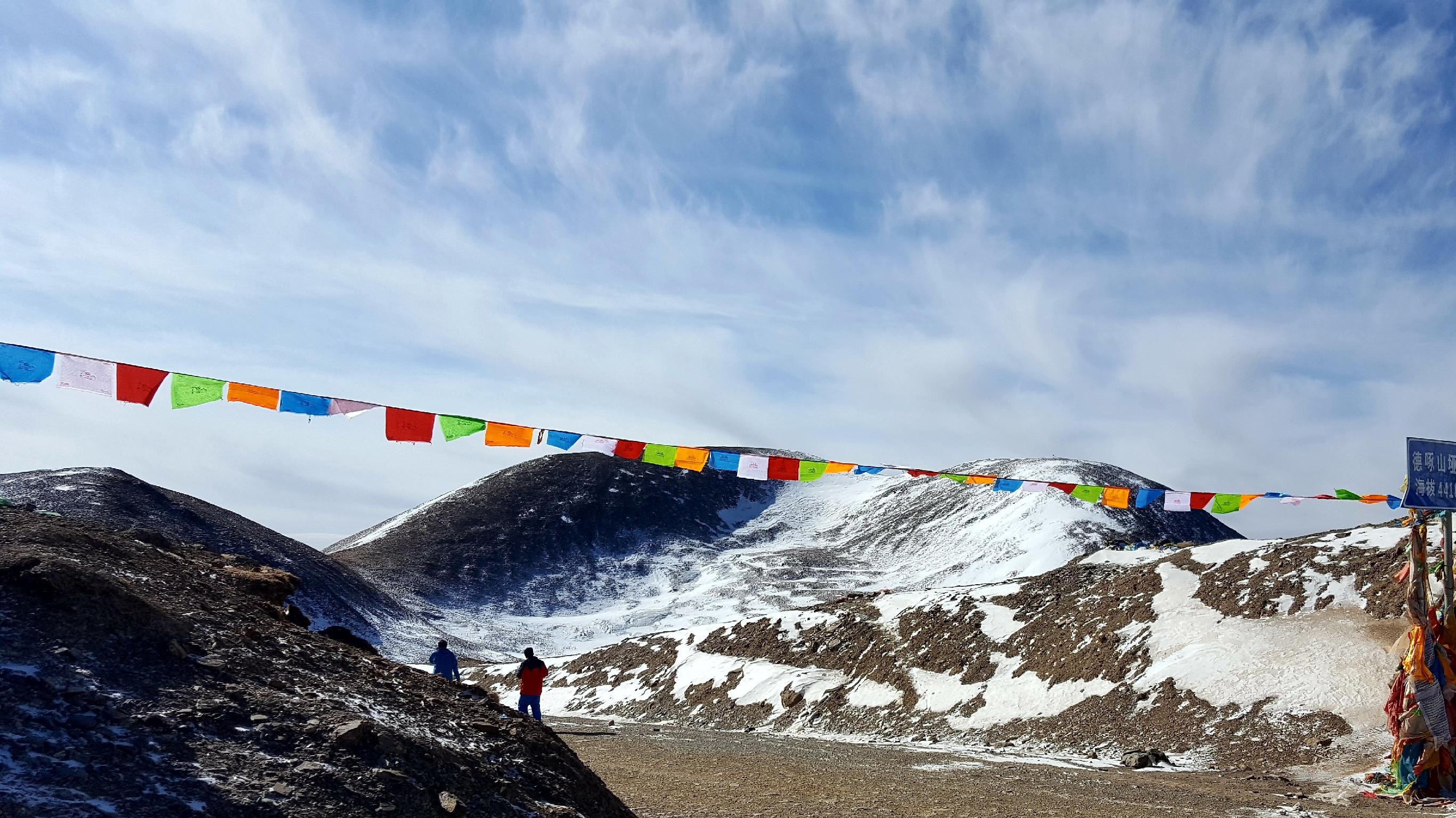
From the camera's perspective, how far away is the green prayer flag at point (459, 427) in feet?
57.6

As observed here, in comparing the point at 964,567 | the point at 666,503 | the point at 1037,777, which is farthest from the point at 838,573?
the point at 1037,777

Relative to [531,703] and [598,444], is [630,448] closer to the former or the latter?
[598,444]

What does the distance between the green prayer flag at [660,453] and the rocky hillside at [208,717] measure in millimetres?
9708

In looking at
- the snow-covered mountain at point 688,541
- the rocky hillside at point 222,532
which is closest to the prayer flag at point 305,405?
the rocky hillside at point 222,532

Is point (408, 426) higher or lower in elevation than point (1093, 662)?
higher

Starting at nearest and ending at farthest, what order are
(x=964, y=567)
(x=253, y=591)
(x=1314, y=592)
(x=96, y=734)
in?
1. (x=96, y=734)
2. (x=253, y=591)
3. (x=1314, y=592)
4. (x=964, y=567)

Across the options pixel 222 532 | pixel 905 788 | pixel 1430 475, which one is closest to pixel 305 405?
pixel 905 788

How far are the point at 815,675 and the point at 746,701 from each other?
2.53 metres

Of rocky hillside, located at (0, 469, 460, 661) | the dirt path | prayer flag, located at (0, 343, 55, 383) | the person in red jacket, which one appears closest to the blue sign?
the dirt path

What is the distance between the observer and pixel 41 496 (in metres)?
58.4

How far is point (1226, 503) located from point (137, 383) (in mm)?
23002

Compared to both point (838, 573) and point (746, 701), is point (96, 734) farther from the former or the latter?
point (838, 573)

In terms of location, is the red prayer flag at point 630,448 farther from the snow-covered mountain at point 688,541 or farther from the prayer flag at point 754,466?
the snow-covered mountain at point 688,541

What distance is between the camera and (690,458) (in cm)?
1997
